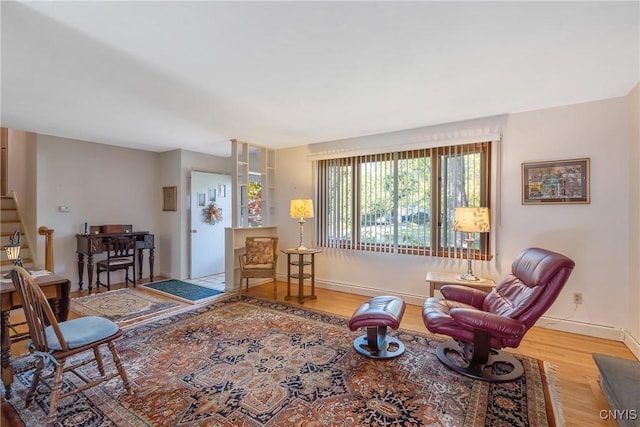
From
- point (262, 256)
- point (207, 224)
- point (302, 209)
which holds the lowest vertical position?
point (262, 256)

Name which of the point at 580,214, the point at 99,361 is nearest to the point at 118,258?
the point at 99,361

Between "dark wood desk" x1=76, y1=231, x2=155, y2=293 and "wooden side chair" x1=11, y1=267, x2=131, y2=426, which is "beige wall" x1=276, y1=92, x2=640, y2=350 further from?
"dark wood desk" x1=76, y1=231, x2=155, y2=293

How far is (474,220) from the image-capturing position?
3.15 m

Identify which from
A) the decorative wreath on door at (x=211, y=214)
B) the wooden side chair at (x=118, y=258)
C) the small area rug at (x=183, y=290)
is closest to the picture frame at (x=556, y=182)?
the small area rug at (x=183, y=290)

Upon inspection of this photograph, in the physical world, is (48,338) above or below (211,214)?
below

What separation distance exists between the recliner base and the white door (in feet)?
14.2

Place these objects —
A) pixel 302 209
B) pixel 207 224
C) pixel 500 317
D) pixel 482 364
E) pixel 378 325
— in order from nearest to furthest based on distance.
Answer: pixel 500 317 → pixel 482 364 → pixel 378 325 → pixel 302 209 → pixel 207 224

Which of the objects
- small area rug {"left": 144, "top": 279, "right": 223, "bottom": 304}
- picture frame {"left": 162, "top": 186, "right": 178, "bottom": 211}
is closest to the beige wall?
small area rug {"left": 144, "top": 279, "right": 223, "bottom": 304}

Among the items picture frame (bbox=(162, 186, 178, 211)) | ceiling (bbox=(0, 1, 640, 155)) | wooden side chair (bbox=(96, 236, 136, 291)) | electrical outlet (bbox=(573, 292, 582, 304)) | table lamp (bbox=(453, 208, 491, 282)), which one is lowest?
electrical outlet (bbox=(573, 292, 582, 304))

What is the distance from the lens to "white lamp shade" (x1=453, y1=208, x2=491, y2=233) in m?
3.14

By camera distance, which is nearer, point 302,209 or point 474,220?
point 474,220

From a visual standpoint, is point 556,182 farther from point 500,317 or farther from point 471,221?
point 500,317

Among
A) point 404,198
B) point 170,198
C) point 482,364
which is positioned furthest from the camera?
point 170,198

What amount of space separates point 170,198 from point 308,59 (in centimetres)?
431
